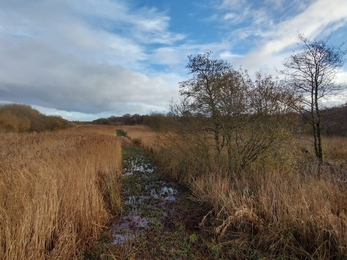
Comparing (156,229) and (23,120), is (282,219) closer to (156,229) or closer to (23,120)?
(156,229)

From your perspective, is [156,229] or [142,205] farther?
[142,205]

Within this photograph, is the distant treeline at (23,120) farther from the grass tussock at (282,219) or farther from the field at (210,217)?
the grass tussock at (282,219)

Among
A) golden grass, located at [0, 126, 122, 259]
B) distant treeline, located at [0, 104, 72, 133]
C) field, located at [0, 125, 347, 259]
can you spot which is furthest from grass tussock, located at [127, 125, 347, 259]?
distant treeline, located at [0, 104, 72, 133]

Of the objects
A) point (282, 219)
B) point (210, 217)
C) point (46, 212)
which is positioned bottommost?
point (210, 217)

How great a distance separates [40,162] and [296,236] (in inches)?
214

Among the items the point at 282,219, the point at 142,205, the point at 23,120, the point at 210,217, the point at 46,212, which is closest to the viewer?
the point at 46,212

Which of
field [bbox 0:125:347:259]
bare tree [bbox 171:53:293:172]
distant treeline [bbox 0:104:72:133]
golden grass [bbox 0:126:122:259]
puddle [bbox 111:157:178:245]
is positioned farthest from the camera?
distant treeline [bbox 0:104:72:133]

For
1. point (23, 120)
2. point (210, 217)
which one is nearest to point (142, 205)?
point (210, 217)

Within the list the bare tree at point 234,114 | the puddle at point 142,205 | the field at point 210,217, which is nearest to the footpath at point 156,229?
the puddle at point 142,205

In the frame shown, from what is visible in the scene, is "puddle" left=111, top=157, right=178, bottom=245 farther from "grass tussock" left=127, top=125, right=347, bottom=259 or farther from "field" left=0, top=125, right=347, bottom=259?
"grass tussock" left=127, top=125, right=347, bottom=259

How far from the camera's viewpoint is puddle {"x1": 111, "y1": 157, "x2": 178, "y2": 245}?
4086mm

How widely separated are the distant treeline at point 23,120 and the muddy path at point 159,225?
51.3 ft

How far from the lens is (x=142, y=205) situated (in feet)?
18.4

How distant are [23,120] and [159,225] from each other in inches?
844
